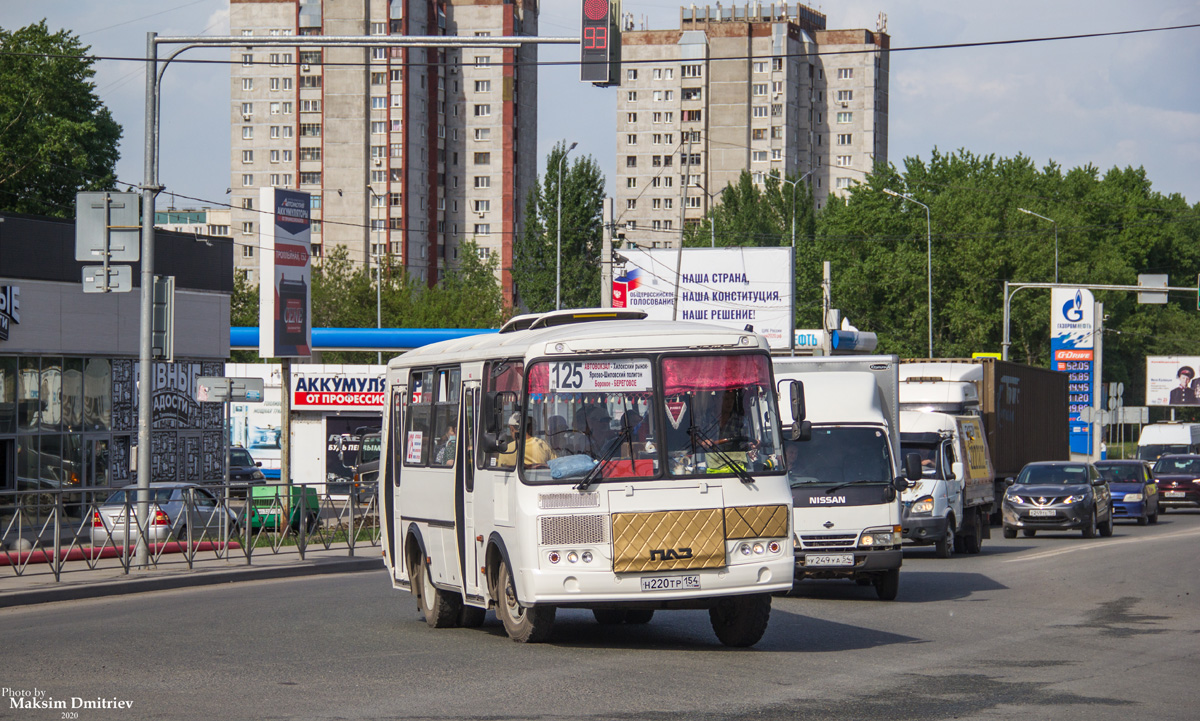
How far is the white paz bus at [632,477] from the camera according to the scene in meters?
11.0

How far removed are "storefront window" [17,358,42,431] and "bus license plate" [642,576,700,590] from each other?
80.2 ft

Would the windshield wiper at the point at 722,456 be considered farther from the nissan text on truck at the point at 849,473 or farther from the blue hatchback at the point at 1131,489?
the blue hatchback at the point at 1131,489

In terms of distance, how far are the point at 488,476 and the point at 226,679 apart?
9.06 ft

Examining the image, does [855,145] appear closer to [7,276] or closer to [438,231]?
[438,231]

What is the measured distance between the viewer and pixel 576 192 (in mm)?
84125

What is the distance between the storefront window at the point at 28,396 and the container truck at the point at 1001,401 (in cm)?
1881

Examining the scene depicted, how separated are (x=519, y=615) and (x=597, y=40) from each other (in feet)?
23.4

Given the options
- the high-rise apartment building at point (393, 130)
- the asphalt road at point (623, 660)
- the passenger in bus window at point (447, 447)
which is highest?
the high-rise apartment building at point (393, 130)

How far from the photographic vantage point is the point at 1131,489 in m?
35.6

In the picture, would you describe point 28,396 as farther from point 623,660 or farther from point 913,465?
point 623,660

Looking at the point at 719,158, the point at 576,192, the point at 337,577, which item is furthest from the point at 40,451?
the point at 719,158

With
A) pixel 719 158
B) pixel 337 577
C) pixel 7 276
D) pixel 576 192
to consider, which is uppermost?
pixel 719 158

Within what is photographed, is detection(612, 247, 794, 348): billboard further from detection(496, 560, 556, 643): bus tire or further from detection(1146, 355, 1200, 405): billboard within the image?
detection(1146, 355, 1200, 405): billboard

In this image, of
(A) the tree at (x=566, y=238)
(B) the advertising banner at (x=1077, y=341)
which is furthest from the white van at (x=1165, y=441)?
(A) the tree at (x=566, y=238)
